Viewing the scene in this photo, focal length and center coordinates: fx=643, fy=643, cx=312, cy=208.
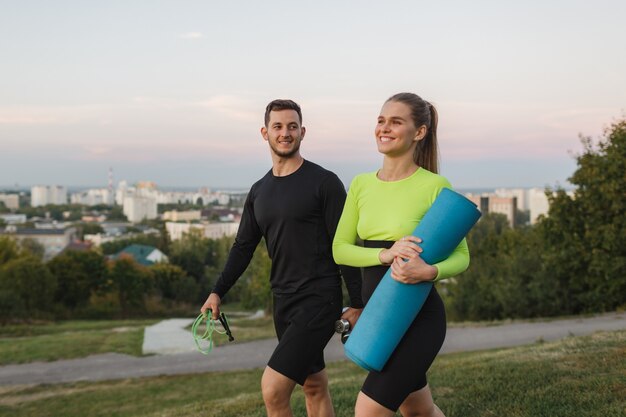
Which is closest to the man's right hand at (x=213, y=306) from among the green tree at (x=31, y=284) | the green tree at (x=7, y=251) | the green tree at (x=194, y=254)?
the green tree at (x=31, y=284)

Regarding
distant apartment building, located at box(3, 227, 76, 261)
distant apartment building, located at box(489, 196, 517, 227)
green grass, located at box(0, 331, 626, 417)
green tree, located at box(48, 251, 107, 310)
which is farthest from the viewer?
distant apartment building, located at box(489, 196, 517, 227)

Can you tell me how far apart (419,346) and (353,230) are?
0.69 metres

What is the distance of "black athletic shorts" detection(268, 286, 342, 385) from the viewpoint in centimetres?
378

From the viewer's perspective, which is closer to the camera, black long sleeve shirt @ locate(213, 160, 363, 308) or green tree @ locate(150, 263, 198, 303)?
black long sleeve shirt @ locate(213, 160, 363, 308)

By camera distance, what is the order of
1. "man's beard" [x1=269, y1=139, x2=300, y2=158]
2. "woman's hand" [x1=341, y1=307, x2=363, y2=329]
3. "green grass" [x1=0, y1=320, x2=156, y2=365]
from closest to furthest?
"woman's hand" [x1=341, y1=307, x2=363, y2=329] → "man's beard" [x1=269, y1=139, x2=300, y2=158] → "green grass" [x1=0, y1=320, x2=156, y2=365]

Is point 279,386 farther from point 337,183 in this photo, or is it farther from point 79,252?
point 79,252

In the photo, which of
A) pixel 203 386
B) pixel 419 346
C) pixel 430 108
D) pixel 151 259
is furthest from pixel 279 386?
pixel 151 259

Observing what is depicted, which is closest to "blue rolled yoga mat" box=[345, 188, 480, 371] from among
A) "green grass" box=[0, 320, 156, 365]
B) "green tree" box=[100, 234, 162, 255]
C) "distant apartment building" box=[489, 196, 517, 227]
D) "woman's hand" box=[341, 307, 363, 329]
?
"woman's hand" box=[341, 307, 363, 329]

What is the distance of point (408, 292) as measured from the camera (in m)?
2.98

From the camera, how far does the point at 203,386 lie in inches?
496

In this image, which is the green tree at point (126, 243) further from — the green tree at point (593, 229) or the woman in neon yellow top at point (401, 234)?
the woman in neon yellow top at point (401, 234)

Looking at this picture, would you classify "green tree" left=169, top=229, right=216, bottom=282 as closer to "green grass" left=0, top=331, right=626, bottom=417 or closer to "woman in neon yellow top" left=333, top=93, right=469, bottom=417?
"green grass" left=0, top=331, right=626, bottom=417

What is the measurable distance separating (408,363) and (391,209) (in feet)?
2.45

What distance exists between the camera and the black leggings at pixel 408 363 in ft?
10.1
